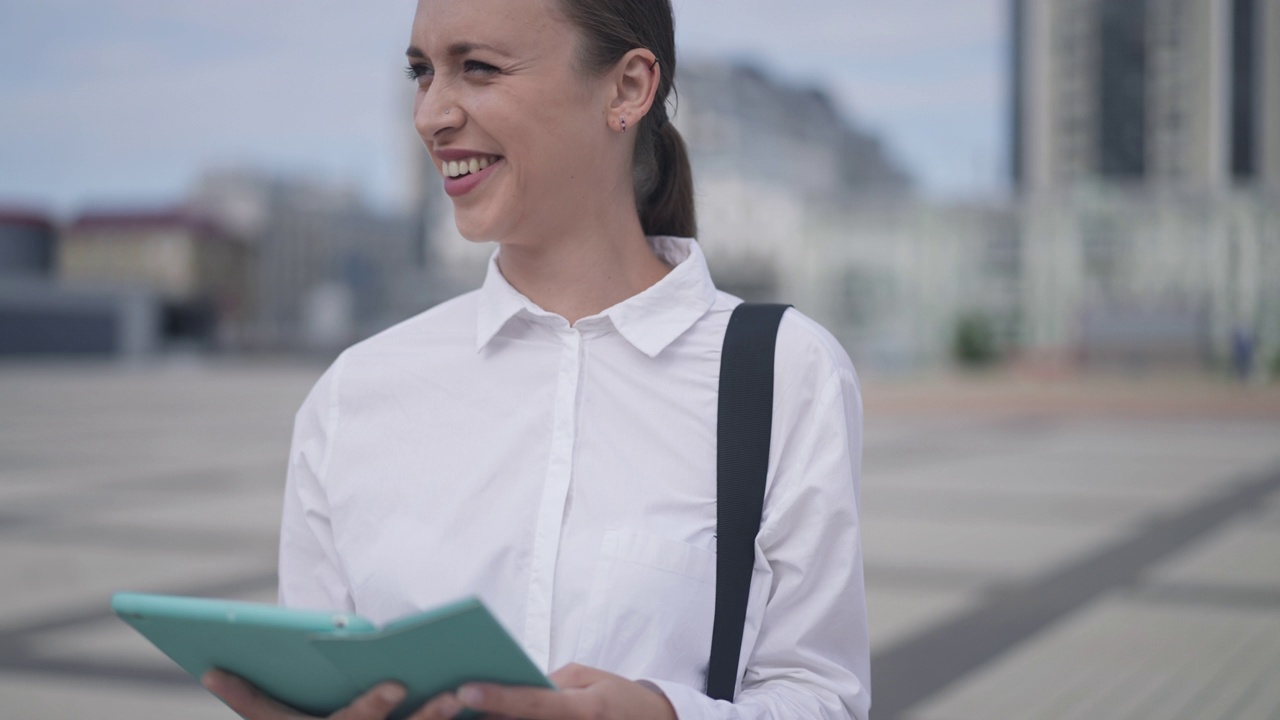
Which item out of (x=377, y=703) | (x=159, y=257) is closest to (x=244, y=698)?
(x=377, y=703)

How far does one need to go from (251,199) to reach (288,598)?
94.5m

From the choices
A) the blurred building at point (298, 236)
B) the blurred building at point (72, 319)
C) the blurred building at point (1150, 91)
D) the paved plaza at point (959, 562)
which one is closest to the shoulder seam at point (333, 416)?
the paved plaza at point (959, 562)

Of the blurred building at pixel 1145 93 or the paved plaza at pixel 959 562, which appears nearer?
the paved plaza at pixel 959 562

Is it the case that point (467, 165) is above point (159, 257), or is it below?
above

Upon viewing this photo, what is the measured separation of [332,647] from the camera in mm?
1198

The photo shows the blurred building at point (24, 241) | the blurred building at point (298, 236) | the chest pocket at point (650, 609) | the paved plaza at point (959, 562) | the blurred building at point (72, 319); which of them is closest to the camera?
the chest pocket at point (650, 609)

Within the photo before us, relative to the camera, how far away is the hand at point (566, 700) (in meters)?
1.23

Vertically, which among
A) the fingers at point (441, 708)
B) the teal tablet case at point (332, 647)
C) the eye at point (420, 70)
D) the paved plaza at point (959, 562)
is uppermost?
the eye at point (420, 70)

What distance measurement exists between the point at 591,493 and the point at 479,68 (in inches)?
20.6

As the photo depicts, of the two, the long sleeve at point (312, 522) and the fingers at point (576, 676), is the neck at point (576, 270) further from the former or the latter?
the fingers at point (576, 676)

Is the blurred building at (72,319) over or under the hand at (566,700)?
under

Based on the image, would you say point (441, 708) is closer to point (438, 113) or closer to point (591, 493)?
point (591, 493)

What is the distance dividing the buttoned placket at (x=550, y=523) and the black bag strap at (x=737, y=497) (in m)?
0.18

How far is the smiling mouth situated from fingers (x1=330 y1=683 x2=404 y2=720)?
65 centimetres
